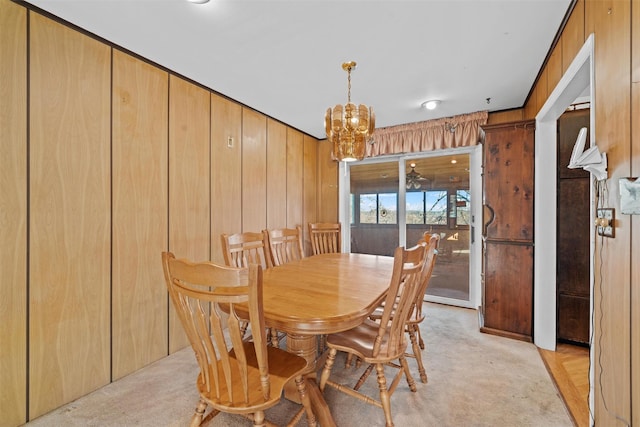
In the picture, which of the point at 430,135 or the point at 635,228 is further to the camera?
the point at 430,135

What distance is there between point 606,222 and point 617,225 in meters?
0.08

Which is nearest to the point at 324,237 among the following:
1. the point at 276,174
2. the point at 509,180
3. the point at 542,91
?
the point at 276,174

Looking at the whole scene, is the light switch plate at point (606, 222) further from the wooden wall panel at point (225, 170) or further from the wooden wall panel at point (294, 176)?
the wooden wall panel at point (294, 176)

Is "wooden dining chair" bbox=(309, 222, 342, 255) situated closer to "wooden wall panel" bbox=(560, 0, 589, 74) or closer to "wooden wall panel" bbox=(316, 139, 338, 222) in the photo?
"wooden wall panel" bbox=(316, 139, 338, 222)

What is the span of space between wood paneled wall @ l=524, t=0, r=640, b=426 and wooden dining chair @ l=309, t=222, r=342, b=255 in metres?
2.46

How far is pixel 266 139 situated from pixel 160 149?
1.45m

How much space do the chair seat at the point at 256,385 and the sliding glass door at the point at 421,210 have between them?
2.98 m

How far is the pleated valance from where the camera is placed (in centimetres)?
340

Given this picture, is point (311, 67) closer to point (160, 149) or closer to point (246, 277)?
point (160, 149)

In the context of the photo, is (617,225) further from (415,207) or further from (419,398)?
(415,207)

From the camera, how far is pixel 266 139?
11.7 ft

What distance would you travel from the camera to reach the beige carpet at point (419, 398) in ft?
5.37

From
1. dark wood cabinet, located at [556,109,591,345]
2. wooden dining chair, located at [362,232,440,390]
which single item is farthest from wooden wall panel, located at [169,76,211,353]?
dark wood cabinet, located at [556,109,591,345]

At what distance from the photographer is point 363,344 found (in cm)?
160
